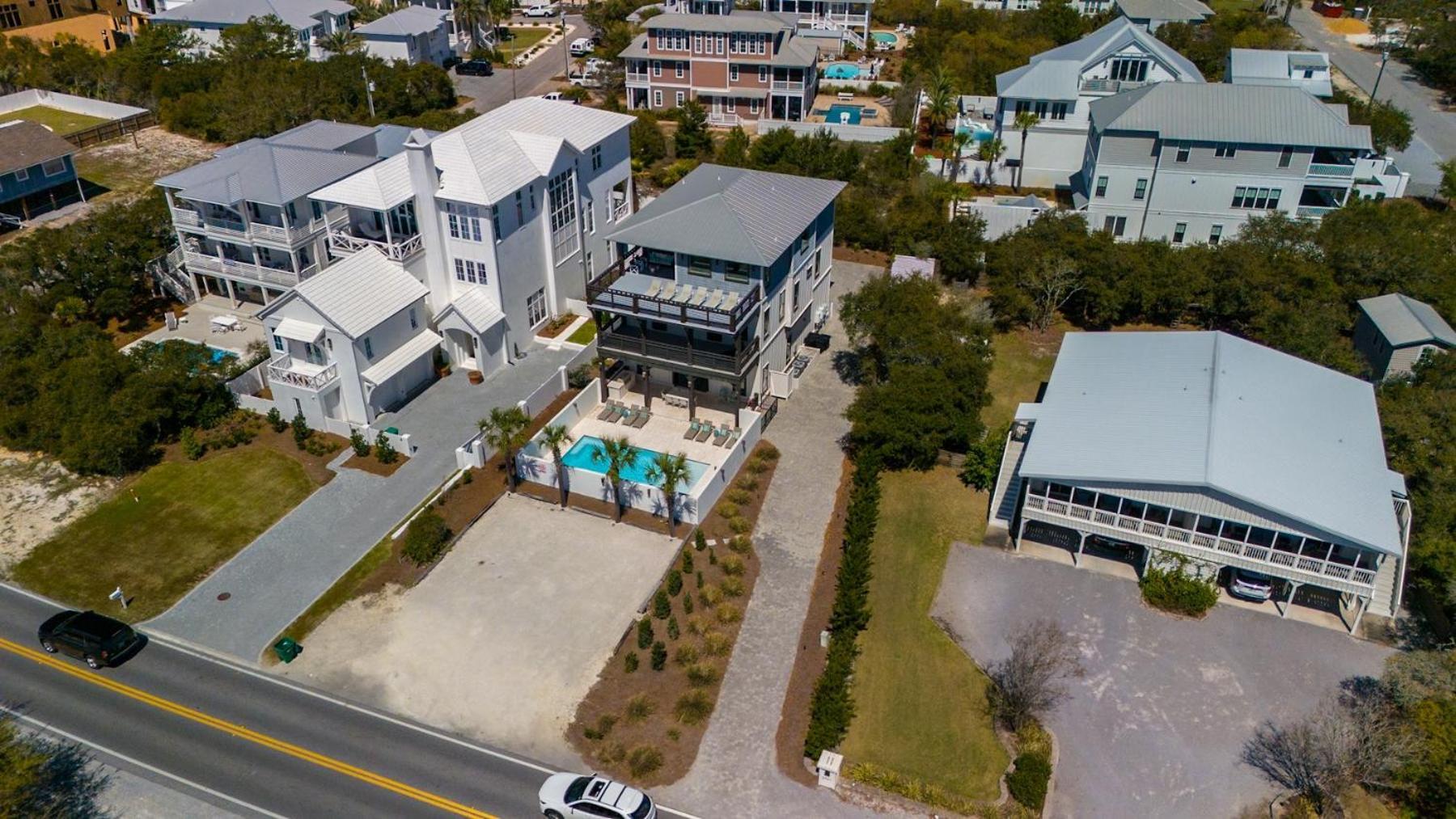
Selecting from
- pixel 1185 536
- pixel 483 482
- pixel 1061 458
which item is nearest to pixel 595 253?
pixel 483 482

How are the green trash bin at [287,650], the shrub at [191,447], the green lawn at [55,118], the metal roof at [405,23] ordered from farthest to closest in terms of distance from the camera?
the metal roof at [405,23] → the green lawn at [55,118] → the shrub at [191,447] → the green trash bin at [287,650]

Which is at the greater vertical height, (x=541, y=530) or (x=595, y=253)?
(x=595, y=253)

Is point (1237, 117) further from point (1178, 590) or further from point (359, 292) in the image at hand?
point (359, 292)

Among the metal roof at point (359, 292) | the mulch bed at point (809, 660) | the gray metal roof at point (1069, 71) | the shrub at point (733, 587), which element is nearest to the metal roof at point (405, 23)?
the metal roof at point (359, 292)

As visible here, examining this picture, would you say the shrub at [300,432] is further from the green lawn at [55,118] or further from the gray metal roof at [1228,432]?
the green lawn at [55,118]

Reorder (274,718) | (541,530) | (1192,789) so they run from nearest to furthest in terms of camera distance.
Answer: (1192,789) → (274,718) → (541,530)

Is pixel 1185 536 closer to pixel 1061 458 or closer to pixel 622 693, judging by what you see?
pixel 1061 458
